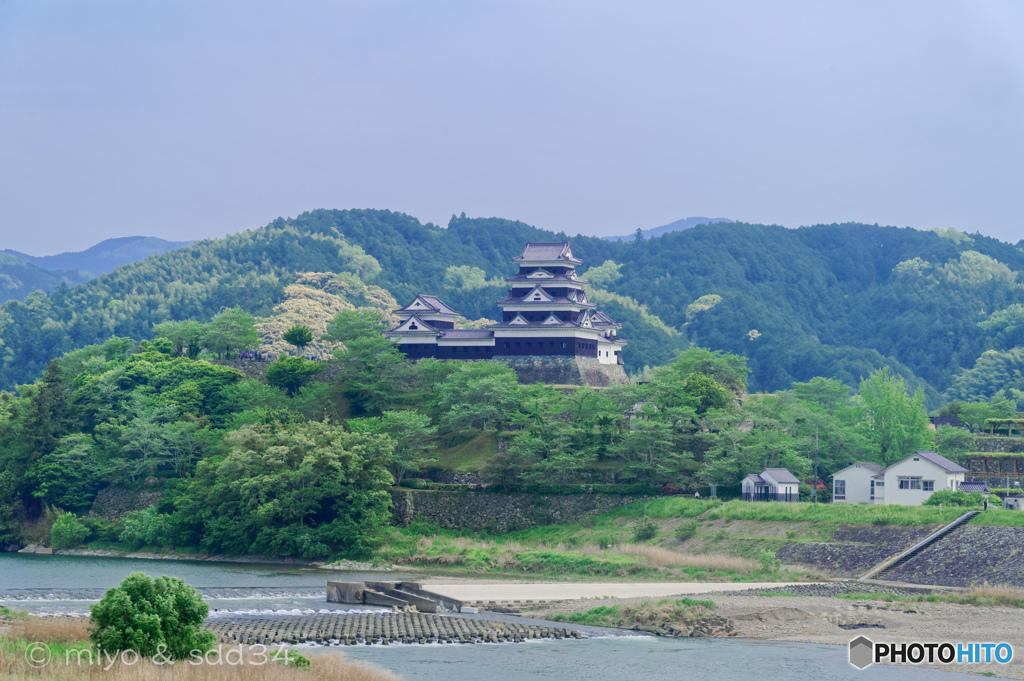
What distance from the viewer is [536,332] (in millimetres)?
78188

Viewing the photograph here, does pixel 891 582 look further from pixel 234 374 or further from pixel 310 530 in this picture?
pixel 234 374

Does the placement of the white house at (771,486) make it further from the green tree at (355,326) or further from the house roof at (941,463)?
the green tree at (355,326)

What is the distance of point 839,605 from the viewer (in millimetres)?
38844

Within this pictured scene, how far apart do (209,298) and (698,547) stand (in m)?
108

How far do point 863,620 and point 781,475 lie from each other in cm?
2053

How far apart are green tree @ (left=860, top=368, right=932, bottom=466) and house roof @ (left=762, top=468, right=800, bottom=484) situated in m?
8.67

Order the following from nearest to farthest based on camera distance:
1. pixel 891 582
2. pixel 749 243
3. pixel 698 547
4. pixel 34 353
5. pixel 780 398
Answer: pixel 891 582, pixel 698 547, pixel 780 398, pixel 34 353, pixel 749 243

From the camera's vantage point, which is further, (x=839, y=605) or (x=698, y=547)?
(x=698, y=547)

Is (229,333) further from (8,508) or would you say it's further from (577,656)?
(577,656)

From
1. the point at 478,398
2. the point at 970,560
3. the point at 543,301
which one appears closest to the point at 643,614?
the point at 970,560

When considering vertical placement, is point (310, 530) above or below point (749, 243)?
below

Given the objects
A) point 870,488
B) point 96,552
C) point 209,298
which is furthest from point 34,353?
point 870,488

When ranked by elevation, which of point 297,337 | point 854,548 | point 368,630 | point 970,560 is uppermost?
point 297,337

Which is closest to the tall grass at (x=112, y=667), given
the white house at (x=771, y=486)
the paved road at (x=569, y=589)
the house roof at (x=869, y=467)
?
the paved road at (x=569, y=589)
